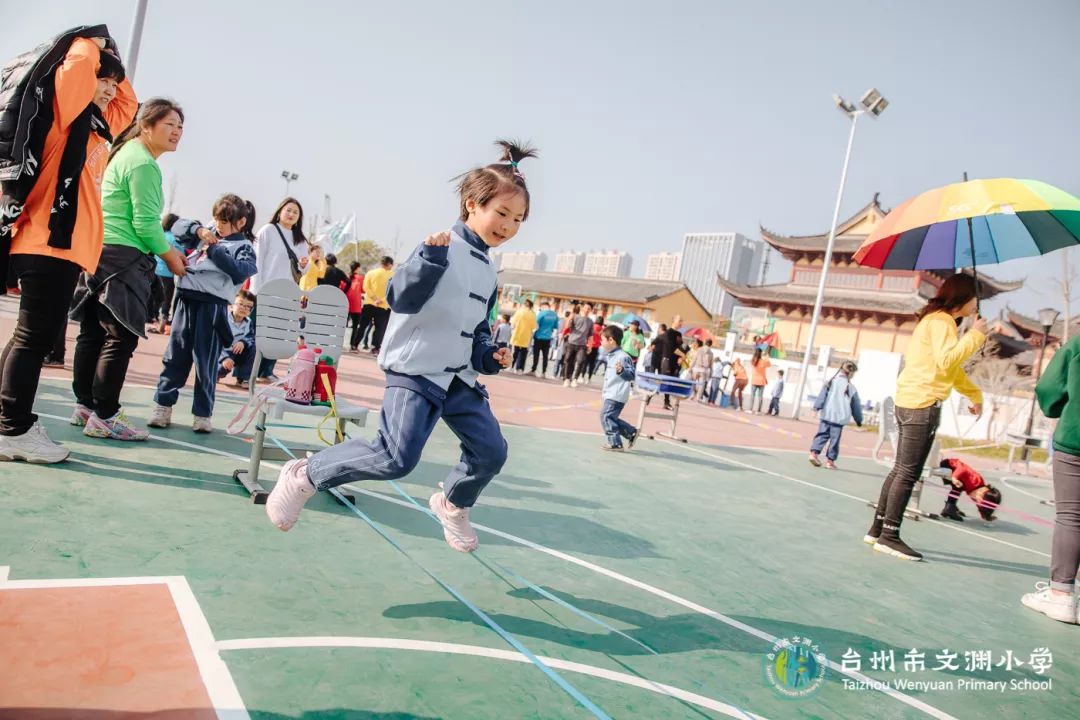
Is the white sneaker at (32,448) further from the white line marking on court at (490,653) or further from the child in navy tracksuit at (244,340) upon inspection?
the child in navy tracksuit at (244,340)

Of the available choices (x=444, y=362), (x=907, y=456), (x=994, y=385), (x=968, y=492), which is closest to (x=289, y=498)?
(x=444, y=362)

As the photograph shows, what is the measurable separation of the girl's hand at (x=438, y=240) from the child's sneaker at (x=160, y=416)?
3.24 meters

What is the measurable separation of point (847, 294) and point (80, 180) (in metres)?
39.1

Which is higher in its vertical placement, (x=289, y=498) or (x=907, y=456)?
(x=907, y=456)

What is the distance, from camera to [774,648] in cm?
280

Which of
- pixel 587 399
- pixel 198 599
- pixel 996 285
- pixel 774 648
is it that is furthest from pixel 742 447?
pixel 996 285

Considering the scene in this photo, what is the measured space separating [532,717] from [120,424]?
3.53m

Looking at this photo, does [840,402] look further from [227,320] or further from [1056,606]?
[227,320]

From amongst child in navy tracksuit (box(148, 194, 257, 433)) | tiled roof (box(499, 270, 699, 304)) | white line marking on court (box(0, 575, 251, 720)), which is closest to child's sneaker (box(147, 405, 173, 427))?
child in navy tracksuit (box(148, 194, 257, 433))

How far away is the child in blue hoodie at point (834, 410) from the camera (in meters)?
8.98

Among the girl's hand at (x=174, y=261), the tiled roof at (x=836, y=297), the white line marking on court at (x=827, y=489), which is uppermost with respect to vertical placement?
the tiled roof at (x=836, y=297)

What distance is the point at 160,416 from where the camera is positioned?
4742mm

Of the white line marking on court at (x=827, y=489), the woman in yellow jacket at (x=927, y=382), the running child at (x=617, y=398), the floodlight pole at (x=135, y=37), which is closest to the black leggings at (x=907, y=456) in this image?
the woman in yellow jacket at (x=927, y=382)

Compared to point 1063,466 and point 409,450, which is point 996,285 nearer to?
point 1063,466
